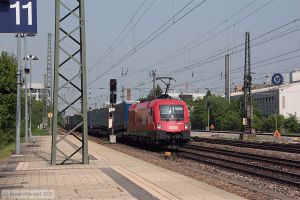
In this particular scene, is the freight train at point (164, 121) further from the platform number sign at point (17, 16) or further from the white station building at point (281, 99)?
the white station building at point (281, 99)

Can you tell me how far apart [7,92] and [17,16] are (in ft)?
97.1

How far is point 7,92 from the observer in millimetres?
36750

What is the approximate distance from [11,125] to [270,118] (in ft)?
166

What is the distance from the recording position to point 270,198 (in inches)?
441

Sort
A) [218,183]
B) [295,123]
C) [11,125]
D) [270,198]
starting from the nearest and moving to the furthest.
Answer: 1. [270,198]
2. [218,183]
3. [11,125]
4. [295,123]

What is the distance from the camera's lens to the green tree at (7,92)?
3578cm

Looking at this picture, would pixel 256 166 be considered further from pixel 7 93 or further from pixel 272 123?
pixel 272 123

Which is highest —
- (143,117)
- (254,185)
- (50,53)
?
(50,53)

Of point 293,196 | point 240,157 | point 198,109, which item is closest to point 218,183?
point 293,196

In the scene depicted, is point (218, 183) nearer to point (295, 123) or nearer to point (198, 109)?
point (295, 123)

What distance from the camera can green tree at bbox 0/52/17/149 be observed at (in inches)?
1409

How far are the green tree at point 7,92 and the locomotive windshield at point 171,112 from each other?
12.6m

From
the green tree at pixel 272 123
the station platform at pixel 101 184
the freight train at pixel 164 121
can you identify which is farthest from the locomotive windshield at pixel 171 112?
the green tree at pixel 272 123

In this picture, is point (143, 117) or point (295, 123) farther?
point (295, 123)
